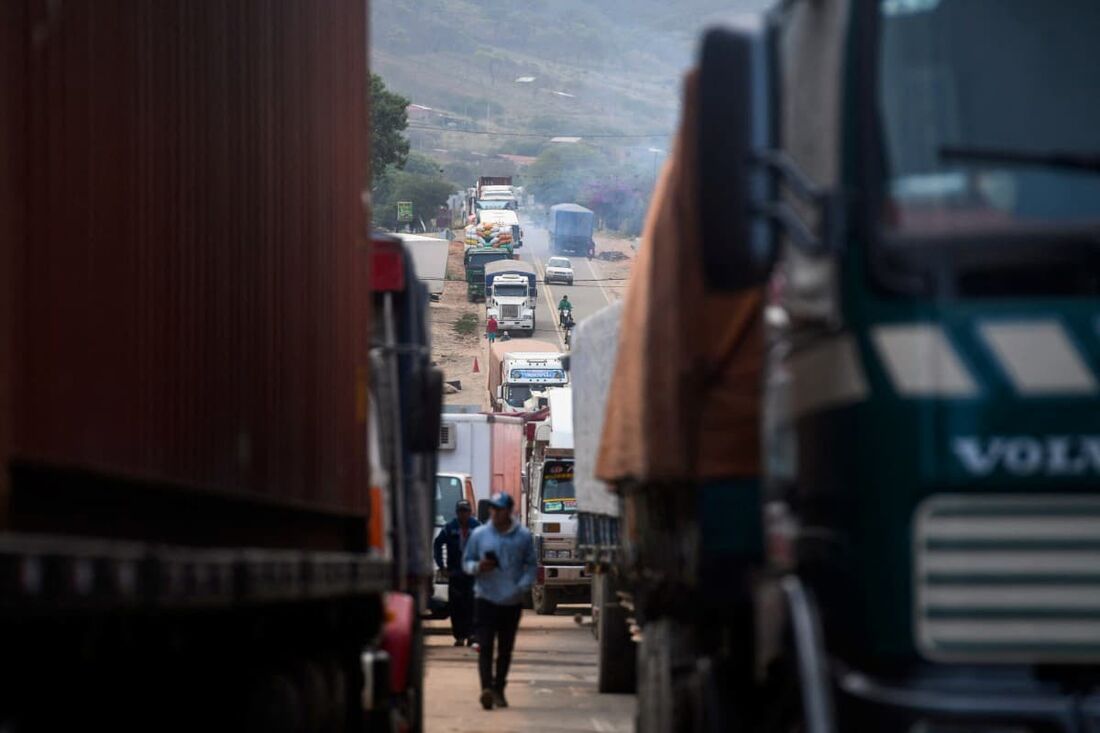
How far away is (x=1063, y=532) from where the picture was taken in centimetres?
484

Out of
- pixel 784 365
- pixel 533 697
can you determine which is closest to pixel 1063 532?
pixel 784 365

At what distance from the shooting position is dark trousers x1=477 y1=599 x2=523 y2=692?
1531cm

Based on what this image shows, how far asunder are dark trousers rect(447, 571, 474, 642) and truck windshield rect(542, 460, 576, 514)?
5.57m

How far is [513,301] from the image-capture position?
81.6 meters

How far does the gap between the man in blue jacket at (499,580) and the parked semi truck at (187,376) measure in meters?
5.03

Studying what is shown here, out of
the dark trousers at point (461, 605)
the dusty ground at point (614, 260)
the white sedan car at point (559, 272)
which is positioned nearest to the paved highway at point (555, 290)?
the white sedan car at point (559, 272)

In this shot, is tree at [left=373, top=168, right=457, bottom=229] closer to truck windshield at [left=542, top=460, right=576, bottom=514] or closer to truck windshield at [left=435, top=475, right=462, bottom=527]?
truck windshield at [left=542, top=460, right=576, bottom=514]

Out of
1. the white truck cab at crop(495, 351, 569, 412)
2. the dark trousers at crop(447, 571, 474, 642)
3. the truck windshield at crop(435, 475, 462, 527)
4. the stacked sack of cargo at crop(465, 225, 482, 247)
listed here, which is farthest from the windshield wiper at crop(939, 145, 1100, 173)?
the stacked sack of cargo at crop(465, 225, 482, 247)

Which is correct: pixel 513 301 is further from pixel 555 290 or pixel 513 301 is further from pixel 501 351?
pixel 501 351

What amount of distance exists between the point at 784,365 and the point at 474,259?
10077 cm

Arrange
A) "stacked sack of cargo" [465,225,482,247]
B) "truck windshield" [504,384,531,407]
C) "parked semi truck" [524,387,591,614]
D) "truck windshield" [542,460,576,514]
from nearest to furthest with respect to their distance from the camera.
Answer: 1. "parked semi truck" [524,387,591,614]
2. "truck windshield" [542,460,576,514]
3. "truck windshield" [504,384,531,407]
4. "stacked sack of cargo" [465,225,482,247]

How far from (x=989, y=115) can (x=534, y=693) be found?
11.9 m

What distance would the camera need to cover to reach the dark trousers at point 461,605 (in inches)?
848

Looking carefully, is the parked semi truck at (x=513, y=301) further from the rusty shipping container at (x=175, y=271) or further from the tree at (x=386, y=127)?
the rusty shipping container at (x=175, y=271)
